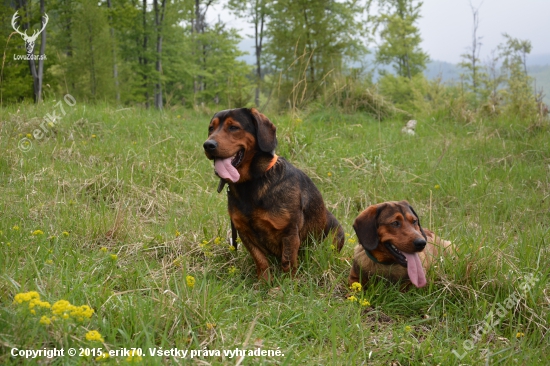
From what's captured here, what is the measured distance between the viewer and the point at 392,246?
136 inches

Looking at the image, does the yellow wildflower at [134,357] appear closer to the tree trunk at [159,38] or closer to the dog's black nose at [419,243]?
the dog's black nose at [419,243]

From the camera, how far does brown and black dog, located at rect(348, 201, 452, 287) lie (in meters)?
3.32

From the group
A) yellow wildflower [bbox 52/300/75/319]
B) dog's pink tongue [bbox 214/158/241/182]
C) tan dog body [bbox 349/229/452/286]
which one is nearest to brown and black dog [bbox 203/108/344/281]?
dog's pink tongue [bbox 214/158/241/182]

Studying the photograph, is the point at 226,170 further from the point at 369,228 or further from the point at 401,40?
the point at 401,40

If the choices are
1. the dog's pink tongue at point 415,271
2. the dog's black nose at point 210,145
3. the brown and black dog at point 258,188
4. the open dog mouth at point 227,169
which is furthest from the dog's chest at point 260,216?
the dog's pink tongue at point 415,271

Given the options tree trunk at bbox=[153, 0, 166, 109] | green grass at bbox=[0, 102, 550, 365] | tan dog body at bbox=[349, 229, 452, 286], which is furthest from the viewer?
tree trunk at bbox=[153, 0, 166, 109]

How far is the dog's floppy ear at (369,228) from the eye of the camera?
3.48 m

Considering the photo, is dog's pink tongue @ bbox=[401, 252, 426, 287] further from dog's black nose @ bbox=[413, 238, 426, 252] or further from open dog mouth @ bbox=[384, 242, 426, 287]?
dog's black nose @ bbox=[413, 238, 426, 252]

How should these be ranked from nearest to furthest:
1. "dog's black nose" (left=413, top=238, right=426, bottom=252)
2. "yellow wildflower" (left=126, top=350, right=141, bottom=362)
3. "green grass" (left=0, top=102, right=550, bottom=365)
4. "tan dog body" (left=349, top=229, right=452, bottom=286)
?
"yellow wildflower" (left=126, top=350, right=141, bottom=362) → "green grass" (left=0, top=102, right=550, bottom=365) → "dog's black nose" (left=413, top=238, right=426, bottom=252) → "tan dog body" (left=349, top=229, right=452, bottom=286)

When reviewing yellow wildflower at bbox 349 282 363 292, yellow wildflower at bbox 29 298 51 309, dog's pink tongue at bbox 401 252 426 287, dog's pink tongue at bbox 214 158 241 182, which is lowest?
yellow wildflower at bbox 349 282 363 292

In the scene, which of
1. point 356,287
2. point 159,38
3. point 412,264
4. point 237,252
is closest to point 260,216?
point 237,252

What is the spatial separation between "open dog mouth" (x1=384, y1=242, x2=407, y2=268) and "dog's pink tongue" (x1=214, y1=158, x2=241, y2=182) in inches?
50.3

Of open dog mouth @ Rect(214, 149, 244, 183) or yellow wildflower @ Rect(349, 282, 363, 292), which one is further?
open dog mouth @ Rect(214, 149, 244, 183)

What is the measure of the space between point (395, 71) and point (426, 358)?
32.2m
